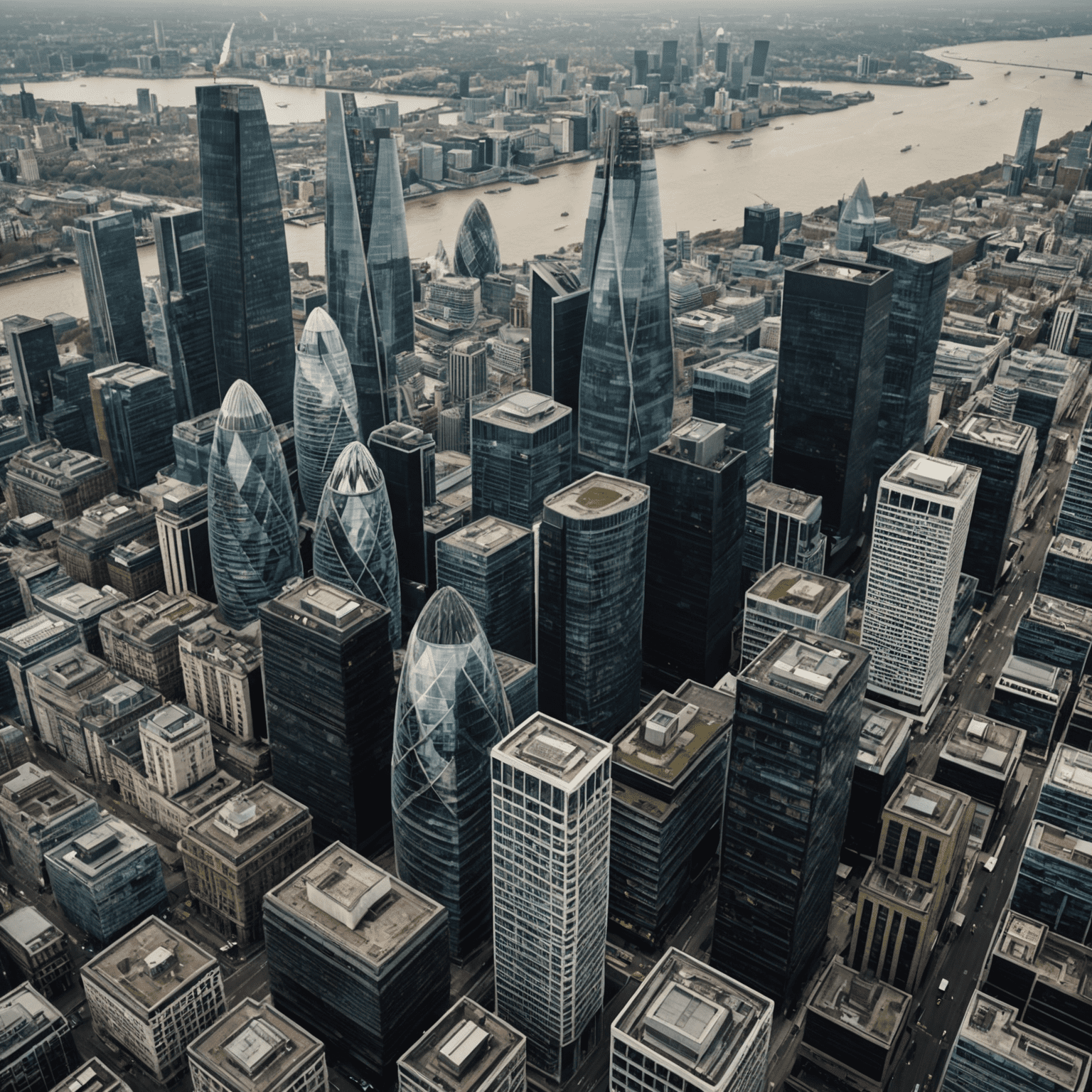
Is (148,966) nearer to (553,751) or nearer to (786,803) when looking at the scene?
(553,751)

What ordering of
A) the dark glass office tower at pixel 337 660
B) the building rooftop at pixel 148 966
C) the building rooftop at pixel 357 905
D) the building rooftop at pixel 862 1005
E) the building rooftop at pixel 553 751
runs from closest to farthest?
the building rooftop at pixel 553 751, the building rooftop at pixel 357 905, the building rooftop at pixel 862 1005, the building rooftop at pixel 148 966, the dark glass office tower at pixel 337 660

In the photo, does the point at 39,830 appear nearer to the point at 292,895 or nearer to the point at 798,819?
the point at 292,895

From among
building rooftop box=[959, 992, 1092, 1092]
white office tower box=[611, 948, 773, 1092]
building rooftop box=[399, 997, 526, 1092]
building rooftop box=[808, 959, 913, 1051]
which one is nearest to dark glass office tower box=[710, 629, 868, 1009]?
building rooftop box=[808, 959, 913, 1051]

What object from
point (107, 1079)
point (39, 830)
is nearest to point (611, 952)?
point (107, 1079)

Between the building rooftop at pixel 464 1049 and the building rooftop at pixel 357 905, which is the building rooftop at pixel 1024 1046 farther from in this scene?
the building rooftop at pixel 357 905

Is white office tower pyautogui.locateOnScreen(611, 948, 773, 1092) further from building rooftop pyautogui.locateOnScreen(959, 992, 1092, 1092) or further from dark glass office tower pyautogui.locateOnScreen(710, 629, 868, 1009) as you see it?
building rooftop pyautogui.locateOnScreen(959, 992, 1092, 1092)

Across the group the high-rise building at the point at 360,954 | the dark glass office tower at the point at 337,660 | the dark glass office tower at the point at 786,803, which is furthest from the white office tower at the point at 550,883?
the dark glass office tower at the point at 337,660

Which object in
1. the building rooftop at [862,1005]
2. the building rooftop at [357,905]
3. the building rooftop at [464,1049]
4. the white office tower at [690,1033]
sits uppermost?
the white office tower at [690,1033]
